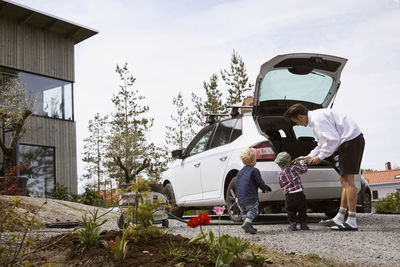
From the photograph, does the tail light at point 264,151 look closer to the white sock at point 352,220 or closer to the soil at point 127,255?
the white sock at point 352,220

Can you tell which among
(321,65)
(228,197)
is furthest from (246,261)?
(321,65)

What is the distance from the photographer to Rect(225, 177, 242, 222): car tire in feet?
22.8

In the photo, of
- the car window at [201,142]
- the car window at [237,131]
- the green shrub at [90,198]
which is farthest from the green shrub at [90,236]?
the green shrub at [90,198]

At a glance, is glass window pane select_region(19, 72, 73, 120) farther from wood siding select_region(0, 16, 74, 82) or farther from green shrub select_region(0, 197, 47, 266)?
green shrub select_region(0, 197, 47, 266)

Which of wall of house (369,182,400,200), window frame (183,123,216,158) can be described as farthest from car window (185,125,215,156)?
wall of house (369,182,400,200)

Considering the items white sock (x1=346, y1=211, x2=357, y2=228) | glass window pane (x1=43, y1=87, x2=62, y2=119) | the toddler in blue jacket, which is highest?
glass window pane (x1=43, y1=87, x2=62, y2=119)

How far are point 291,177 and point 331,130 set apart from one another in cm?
83

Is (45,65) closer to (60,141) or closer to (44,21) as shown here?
(44,21)

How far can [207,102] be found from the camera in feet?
103

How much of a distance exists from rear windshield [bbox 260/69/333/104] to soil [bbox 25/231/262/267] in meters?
3.64

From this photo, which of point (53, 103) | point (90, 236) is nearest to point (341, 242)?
point (90, 236)

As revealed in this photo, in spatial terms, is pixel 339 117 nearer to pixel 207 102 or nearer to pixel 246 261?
pixel 246 261

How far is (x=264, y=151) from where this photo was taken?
6.54m

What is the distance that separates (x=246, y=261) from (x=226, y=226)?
3.43 m
